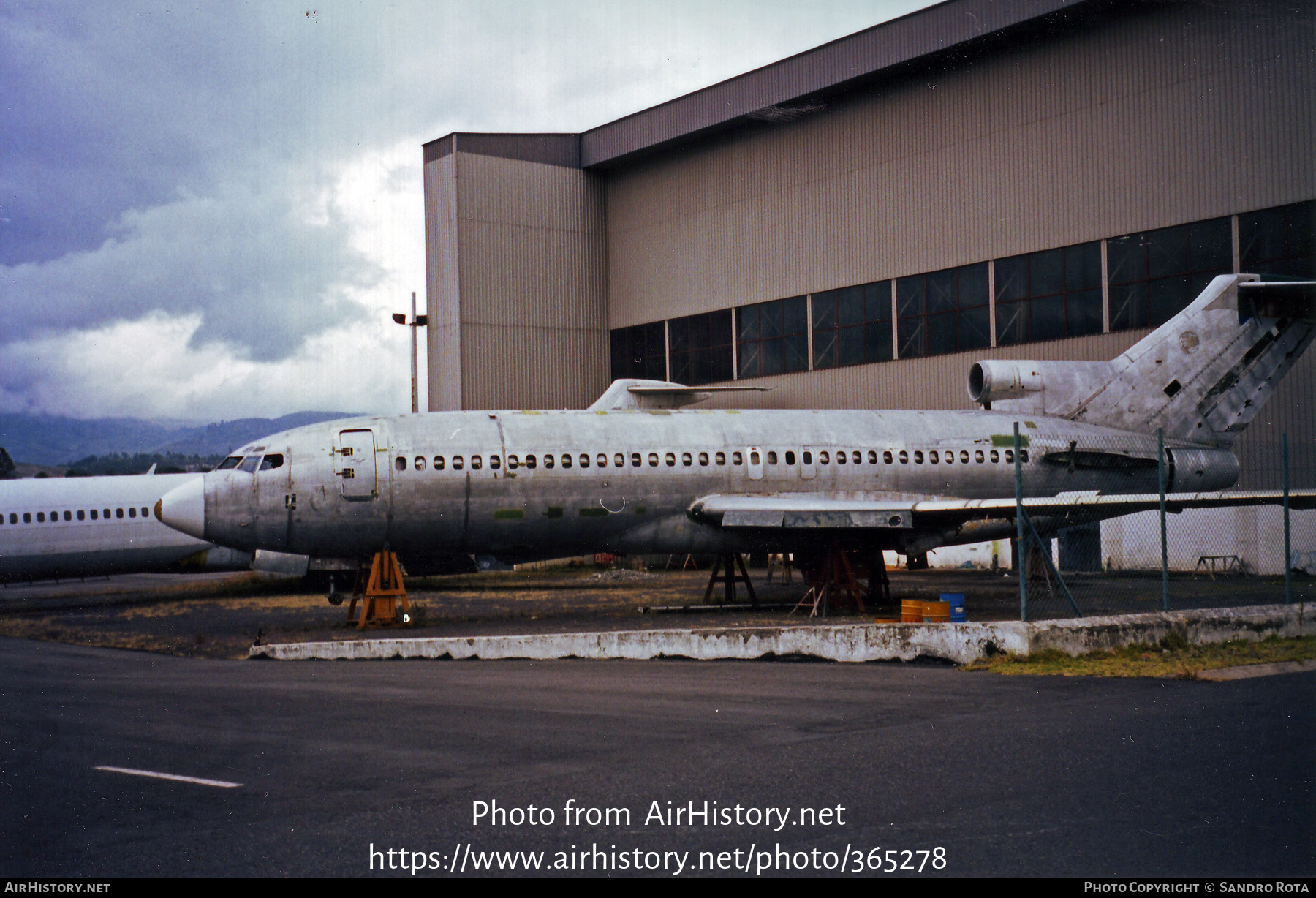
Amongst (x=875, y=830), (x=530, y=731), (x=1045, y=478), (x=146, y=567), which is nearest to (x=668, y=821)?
(x=875, y=830)

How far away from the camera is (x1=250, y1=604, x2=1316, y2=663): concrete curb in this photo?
1305cm

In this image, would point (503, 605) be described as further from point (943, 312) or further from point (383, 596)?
point (943, 312)

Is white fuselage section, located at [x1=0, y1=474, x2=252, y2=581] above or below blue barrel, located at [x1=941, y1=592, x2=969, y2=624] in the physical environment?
above

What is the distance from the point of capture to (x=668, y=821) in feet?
20.2

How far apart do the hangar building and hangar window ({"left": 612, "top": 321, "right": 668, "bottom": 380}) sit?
3.8 inches

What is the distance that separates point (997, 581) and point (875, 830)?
22863 mm

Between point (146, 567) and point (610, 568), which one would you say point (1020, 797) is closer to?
point (146, 567)

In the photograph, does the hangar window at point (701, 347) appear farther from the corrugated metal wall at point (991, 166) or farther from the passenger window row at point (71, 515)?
the passenger window row at point (71, 515)

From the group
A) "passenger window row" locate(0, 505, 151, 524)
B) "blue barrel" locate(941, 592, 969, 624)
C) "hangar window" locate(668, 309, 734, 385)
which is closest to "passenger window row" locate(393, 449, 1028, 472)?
"blue barrel" locate(941, 592, 969, 624)

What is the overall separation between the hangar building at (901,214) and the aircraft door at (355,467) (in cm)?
1710

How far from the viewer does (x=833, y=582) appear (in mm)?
19422

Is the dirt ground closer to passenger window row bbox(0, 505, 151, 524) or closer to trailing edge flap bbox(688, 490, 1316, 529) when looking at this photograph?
trailing edge flap bbox(688, 490, 1316, 529)

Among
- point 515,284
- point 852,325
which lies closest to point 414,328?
point 515,284

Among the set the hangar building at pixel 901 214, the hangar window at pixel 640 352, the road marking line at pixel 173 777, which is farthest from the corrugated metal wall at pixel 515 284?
the road marking line at pixel 173 777
